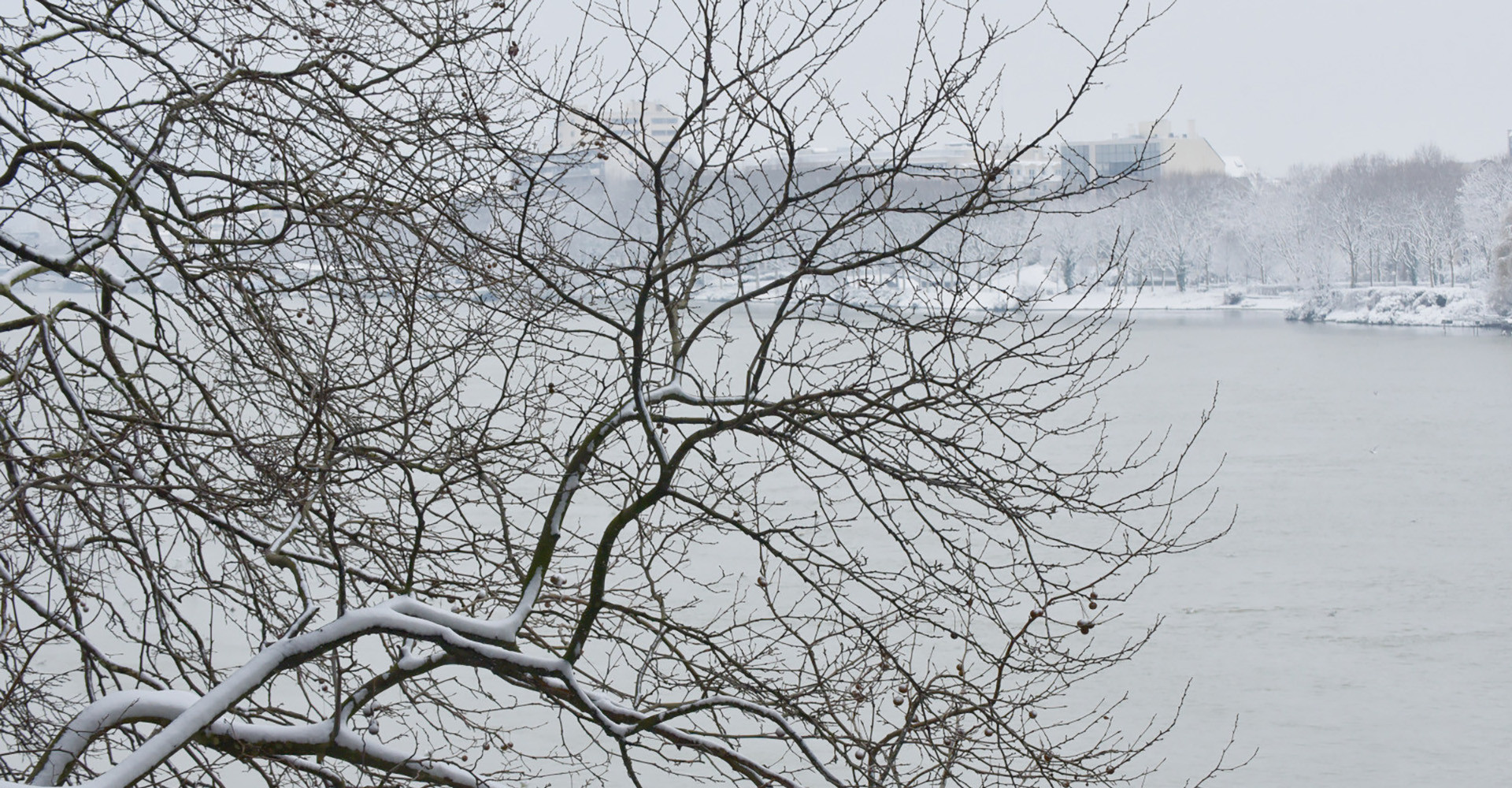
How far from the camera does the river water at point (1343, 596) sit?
10.8 m

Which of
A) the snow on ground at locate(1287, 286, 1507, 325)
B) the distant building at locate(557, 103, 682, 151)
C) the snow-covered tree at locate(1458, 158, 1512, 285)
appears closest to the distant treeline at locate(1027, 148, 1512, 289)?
the snow-covered tree at locate(1458, 158, 1512, 285)

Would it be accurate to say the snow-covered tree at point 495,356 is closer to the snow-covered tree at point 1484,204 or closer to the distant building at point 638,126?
the distant building at point 638,126

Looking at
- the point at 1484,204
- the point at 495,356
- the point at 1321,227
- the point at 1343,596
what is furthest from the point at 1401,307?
the point at 495,356

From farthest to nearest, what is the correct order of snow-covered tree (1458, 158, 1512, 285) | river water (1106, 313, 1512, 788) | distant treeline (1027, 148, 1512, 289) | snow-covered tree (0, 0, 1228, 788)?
distant treeline (1027, 148, 1512, 289), snow-covered tree (1458, 158, 1512, 285), river water (1106, 313, 1512, 788), snow-covered tree (0, 0, 1228, 788)

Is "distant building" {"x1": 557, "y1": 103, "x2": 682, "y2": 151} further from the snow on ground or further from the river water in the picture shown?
the snow on ground

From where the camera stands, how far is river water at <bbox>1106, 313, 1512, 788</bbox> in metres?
10.8

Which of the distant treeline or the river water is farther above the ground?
the distant treeline

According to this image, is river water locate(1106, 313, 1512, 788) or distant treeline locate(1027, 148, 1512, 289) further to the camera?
distant treeline locate(1027, 148, 1512, 289)

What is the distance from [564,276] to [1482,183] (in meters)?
61.3

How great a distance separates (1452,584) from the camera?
14805 mm

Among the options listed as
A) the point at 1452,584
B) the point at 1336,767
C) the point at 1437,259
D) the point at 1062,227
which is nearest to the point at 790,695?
the point at 1336,767

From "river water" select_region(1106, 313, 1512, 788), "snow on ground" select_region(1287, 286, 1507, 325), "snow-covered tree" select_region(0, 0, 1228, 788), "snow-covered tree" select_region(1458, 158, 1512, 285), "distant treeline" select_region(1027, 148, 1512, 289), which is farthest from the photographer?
"distant treeline" select_region(1027, 148, 1512, 289)

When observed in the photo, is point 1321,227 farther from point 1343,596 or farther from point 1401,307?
point 1343,596

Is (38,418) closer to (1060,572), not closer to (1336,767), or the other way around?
(1060,572)
